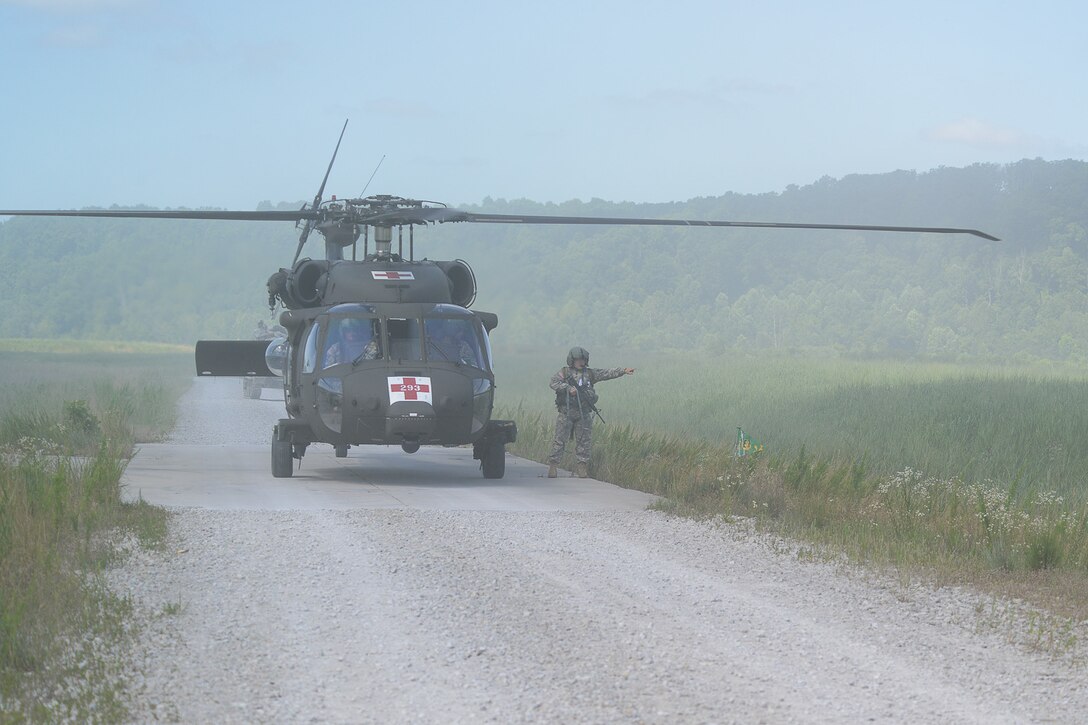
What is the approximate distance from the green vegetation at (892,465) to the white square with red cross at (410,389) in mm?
2576

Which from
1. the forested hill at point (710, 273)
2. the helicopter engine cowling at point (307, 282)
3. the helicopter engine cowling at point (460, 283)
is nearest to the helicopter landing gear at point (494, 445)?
the helicopter engine cowling at point (460, 283)

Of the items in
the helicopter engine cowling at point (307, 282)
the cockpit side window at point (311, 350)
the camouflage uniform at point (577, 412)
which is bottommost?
the camouflage uniform at point (577, 412)

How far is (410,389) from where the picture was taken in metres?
13.7

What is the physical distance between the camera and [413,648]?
21.2 feet

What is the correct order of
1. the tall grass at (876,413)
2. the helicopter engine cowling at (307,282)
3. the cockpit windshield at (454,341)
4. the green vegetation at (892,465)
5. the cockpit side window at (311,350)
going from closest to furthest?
1. the green vegetation at (892,465)
2. the cockpit windshield at (454,341)
3. the cockpit side window at (311,350)
4. the helicopter engine cowling at (307,282)
5. the tall grass at (876,413)

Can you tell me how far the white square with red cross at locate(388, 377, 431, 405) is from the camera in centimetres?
1360

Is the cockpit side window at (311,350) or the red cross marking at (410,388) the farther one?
the cockpit side window at (311,350)

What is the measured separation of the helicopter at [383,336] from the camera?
13.7 meters

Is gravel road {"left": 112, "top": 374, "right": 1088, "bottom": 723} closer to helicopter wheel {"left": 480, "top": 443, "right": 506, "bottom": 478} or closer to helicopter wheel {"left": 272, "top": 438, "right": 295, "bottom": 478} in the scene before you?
helicopter wheel {"left": 272, "top": 438, "right": 295, "bottom": 478}

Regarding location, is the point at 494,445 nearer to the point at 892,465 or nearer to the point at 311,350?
the point at 311,350

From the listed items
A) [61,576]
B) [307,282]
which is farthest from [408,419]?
[61,576]

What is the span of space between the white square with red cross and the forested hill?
25704mm

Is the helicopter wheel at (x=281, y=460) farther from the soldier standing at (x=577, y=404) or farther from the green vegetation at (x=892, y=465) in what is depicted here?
the green vegetation at (x=892, y=465)

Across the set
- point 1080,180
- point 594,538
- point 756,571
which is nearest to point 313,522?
point 594,538
